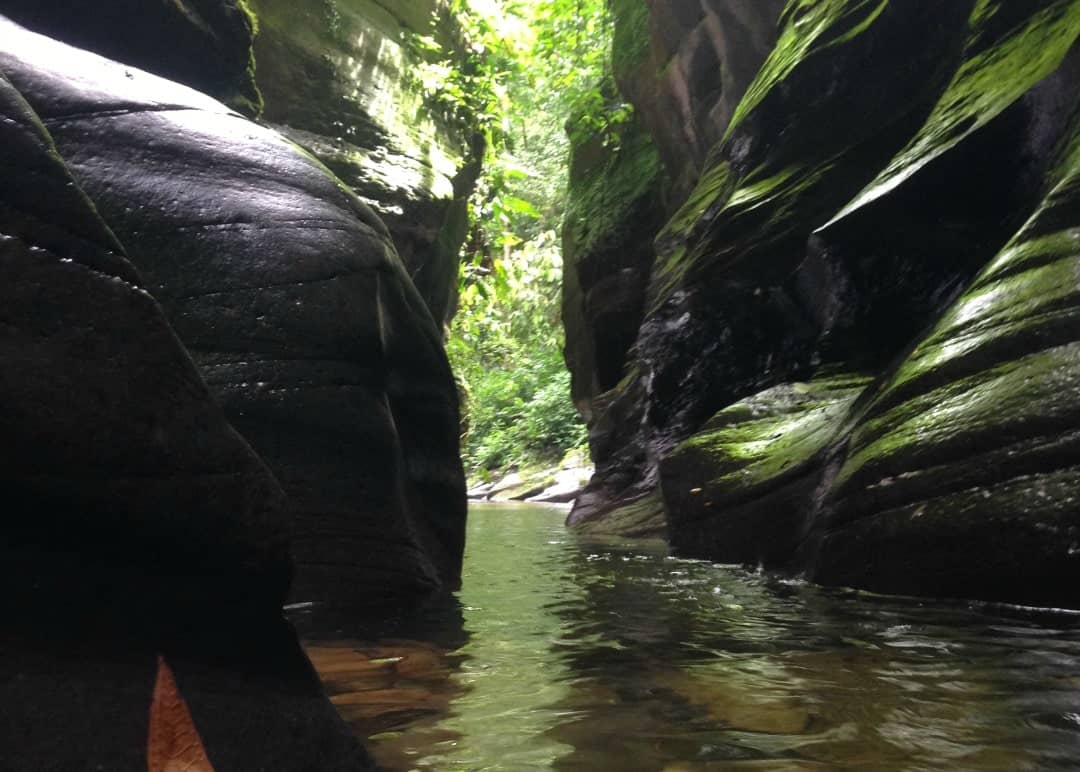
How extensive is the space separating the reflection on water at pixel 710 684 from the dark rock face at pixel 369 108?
17.5 feet

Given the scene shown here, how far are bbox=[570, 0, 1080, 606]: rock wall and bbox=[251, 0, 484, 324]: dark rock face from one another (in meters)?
2.81

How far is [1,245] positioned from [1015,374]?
3.91m

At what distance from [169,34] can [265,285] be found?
2.72 metres

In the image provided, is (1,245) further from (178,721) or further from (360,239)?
(360,239)

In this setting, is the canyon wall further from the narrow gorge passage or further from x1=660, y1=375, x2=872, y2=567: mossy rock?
x1=660, y1=375, x2=872, y2=567: mossy rock

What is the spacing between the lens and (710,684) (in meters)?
2.38

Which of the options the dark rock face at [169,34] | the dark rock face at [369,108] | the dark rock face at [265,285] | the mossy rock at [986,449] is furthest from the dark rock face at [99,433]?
the dark rock face at [369,108]

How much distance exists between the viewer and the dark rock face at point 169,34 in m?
4.62

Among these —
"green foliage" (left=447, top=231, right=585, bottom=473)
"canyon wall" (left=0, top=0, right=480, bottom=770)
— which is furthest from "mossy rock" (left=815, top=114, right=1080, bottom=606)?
"green foliage" (left=447, top=231, right=585, bottom=473)

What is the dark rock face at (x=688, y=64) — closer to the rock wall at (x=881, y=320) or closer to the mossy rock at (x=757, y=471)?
the rock wall at (x=881, y=320)

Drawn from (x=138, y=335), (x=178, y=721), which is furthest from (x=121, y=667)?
(x=138, y=335)

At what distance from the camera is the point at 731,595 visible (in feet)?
13.6

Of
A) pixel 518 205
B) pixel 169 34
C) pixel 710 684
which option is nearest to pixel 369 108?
pixel 169 34

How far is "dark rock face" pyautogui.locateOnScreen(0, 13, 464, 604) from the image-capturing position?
3402 millimetres
